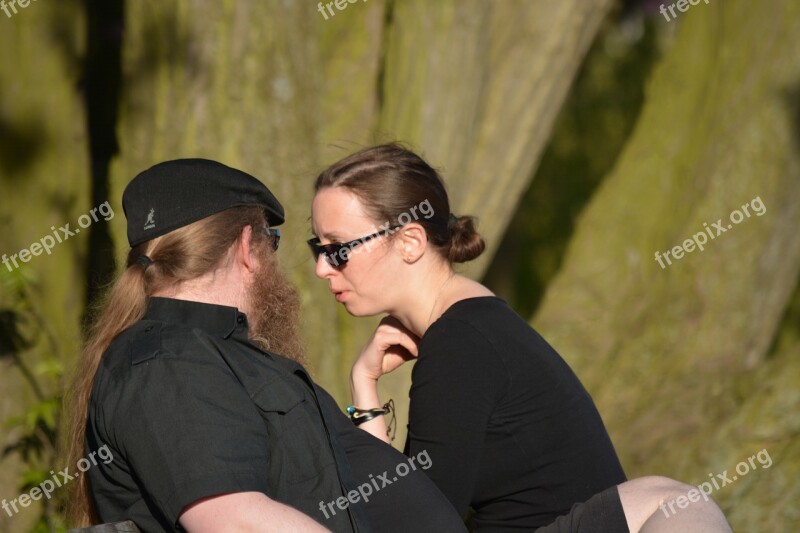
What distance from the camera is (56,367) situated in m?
4.12

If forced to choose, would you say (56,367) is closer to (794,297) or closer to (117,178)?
(117,178)

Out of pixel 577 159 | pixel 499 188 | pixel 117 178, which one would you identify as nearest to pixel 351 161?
pixel 117 178

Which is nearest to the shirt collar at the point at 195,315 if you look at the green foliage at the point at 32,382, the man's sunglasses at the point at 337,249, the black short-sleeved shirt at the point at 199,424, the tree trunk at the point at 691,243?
the black short-sleeved shirt at the point at 199,424

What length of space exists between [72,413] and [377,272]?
101 cm

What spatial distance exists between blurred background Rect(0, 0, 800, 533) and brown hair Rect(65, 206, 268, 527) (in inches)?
17.3

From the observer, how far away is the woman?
270 centimetres

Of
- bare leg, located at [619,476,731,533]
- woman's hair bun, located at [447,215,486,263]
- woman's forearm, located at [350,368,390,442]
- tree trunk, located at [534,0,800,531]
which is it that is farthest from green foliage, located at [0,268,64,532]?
tree trunk, located at [534,0,800,531]

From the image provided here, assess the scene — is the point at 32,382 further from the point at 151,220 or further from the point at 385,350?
the point at 151,220

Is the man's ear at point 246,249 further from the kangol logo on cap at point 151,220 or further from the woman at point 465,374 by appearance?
the woman at point 465,374

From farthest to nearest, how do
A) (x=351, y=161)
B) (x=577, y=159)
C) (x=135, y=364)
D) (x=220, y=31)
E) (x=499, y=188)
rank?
(x=577, y=159)
(x=499, y=188)
(x=220, y=31)
(x=351, y=161)
(x=135, y=364)

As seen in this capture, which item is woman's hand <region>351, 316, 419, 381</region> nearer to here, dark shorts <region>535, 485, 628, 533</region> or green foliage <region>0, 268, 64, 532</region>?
Answer: dark shorts <region>535, 485, 628, 533</region>

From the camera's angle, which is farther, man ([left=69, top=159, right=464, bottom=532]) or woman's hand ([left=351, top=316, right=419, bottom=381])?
woman's hand ([left=351, top=316, right=419, bottom=381])

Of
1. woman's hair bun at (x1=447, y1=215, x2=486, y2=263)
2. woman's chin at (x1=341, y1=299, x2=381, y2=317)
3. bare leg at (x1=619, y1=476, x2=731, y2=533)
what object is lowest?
bare leg at (x1=619, y1=476, x2=731, y2=533)

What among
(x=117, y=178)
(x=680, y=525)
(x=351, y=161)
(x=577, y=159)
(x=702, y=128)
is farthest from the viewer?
(x=577, y=159)
